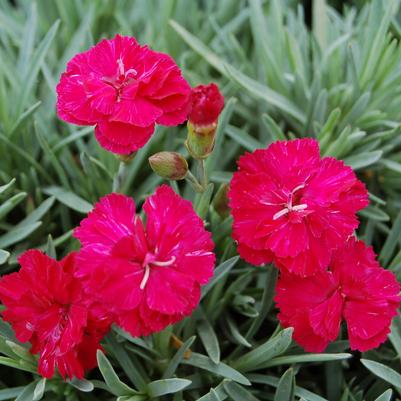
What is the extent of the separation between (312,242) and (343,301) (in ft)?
0.34

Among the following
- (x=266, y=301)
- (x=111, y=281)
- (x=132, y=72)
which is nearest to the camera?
(x=111, y=281)

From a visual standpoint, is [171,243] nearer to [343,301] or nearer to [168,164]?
[168,164]

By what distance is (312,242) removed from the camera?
2.47 ft

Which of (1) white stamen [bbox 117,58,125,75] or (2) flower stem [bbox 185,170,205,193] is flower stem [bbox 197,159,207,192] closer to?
(2) flower stem [bbox 185,170,205,193]

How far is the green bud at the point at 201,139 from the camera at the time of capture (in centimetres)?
77

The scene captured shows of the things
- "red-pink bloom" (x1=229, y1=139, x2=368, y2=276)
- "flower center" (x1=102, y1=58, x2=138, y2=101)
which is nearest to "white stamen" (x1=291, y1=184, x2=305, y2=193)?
"red-pink bloom" (x1=229, y1=139, x2=368, y2=276)

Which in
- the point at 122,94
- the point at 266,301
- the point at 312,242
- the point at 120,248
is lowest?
the point at 266,301

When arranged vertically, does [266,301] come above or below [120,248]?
below

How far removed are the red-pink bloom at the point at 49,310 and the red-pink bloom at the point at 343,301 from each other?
0.24 metres

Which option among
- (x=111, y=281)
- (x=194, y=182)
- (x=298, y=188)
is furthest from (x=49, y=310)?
(x=298, y=188)

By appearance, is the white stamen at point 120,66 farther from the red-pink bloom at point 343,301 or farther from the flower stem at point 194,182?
the red-pink bloom at point 343,301

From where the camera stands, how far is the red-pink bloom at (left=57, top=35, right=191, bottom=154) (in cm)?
75

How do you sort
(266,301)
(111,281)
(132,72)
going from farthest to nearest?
(266,301), (132,72), (111,281)

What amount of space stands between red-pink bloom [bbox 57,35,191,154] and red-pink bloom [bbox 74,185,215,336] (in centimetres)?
8
